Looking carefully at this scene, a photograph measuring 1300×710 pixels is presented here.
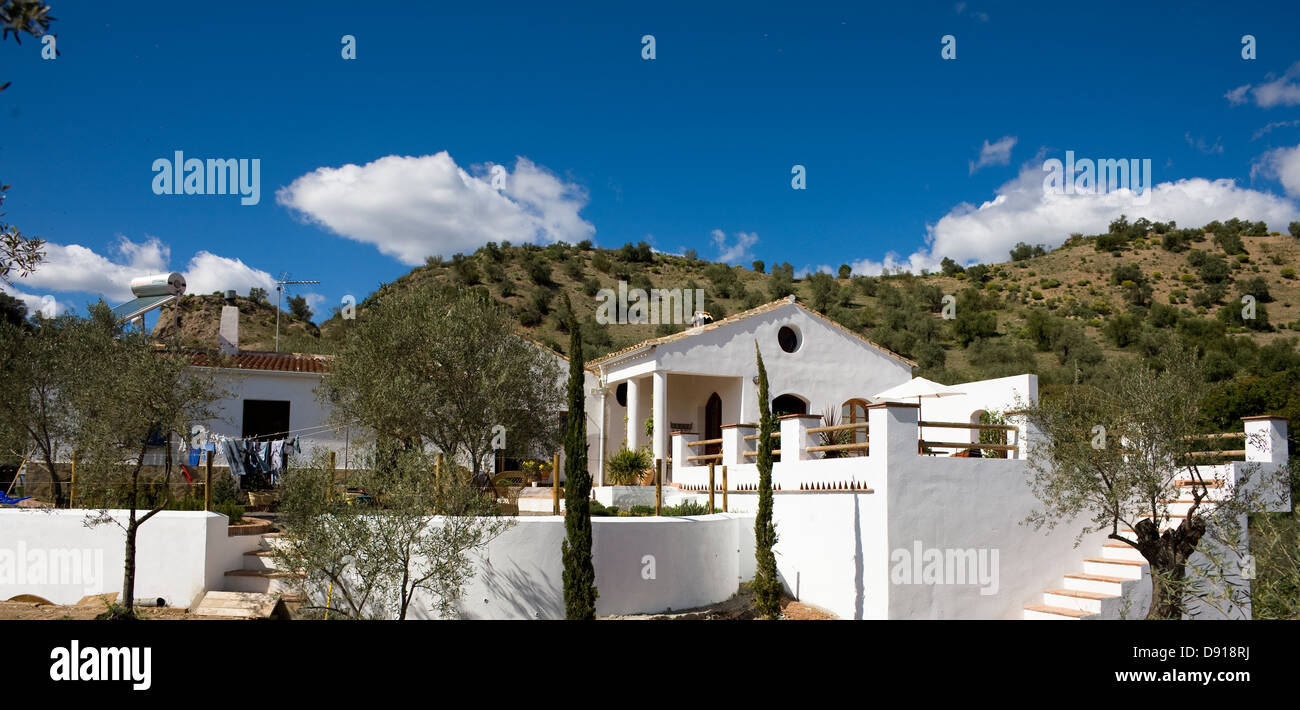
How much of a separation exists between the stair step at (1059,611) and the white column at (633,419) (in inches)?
443

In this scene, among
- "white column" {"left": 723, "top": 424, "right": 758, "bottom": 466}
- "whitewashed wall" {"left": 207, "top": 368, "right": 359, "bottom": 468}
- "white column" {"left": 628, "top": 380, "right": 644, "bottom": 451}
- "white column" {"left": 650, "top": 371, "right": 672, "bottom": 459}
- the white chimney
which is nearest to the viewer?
"white column" {"left": 723, "top": 424, "right": 758, "bottom": 466}

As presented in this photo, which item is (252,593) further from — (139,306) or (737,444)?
(139,306)

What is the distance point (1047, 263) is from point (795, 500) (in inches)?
1917

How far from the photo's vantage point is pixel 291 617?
12.9m

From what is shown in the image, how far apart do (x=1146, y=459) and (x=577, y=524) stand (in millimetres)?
8536

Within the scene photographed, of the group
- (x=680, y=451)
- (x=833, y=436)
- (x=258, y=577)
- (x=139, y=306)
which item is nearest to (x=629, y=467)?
(x=680, y=451)

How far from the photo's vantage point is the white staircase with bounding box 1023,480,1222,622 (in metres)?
13.8

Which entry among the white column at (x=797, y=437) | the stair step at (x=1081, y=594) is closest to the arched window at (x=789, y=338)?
the white column at (x=797, y=437)

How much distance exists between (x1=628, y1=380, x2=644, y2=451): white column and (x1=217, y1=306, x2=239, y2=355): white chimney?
536 inches

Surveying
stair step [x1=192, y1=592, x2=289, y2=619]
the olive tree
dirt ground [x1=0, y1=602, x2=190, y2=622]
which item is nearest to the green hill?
the olive tree

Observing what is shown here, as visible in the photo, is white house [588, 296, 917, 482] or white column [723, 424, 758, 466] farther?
white house [588, 296, 917, 482]

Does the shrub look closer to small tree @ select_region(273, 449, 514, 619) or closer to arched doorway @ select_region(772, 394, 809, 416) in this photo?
arched doorway @ select_region(772, 394, 809, 416)

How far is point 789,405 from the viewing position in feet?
77.7
